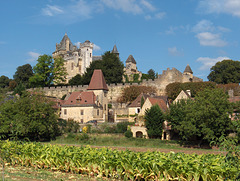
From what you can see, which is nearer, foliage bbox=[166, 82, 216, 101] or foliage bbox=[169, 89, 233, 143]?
foliage bbox=[169, 89, 233, 143]

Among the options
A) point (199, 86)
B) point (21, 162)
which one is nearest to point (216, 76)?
point (199, 86)

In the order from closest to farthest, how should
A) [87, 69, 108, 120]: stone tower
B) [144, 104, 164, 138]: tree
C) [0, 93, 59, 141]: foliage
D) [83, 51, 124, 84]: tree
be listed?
[0, 93, 59, 141]: foliage, [144, 104, 164, 138]: tree, [87, 69, 108, 120]: stone tower, [83, 51, 124, 84]: tree

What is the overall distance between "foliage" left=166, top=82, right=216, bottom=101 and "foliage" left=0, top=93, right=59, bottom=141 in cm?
2478

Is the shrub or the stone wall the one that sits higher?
the stone wall

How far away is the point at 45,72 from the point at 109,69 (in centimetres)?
1735

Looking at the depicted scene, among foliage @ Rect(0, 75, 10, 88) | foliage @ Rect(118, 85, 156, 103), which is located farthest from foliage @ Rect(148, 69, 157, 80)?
foliage @ Rect(0, 75, 10, 88)

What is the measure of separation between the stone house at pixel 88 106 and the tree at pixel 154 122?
1100cm

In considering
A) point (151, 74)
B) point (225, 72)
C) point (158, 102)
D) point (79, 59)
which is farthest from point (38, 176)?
point (151, 74)

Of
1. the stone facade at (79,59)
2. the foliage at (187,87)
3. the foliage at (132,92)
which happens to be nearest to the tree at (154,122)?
the foliage at (187,87)

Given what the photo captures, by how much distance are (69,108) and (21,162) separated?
3079 cm

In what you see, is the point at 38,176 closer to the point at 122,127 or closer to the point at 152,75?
the point at 122,127

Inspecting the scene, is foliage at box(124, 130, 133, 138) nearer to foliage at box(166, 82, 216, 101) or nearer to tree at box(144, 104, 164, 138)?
tree at box(144, 104, 164, 138)

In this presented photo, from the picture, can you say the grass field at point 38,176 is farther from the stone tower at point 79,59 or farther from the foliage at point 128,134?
the stone tower at point 79,59

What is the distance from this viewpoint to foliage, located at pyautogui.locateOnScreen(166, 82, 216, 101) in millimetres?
54094
